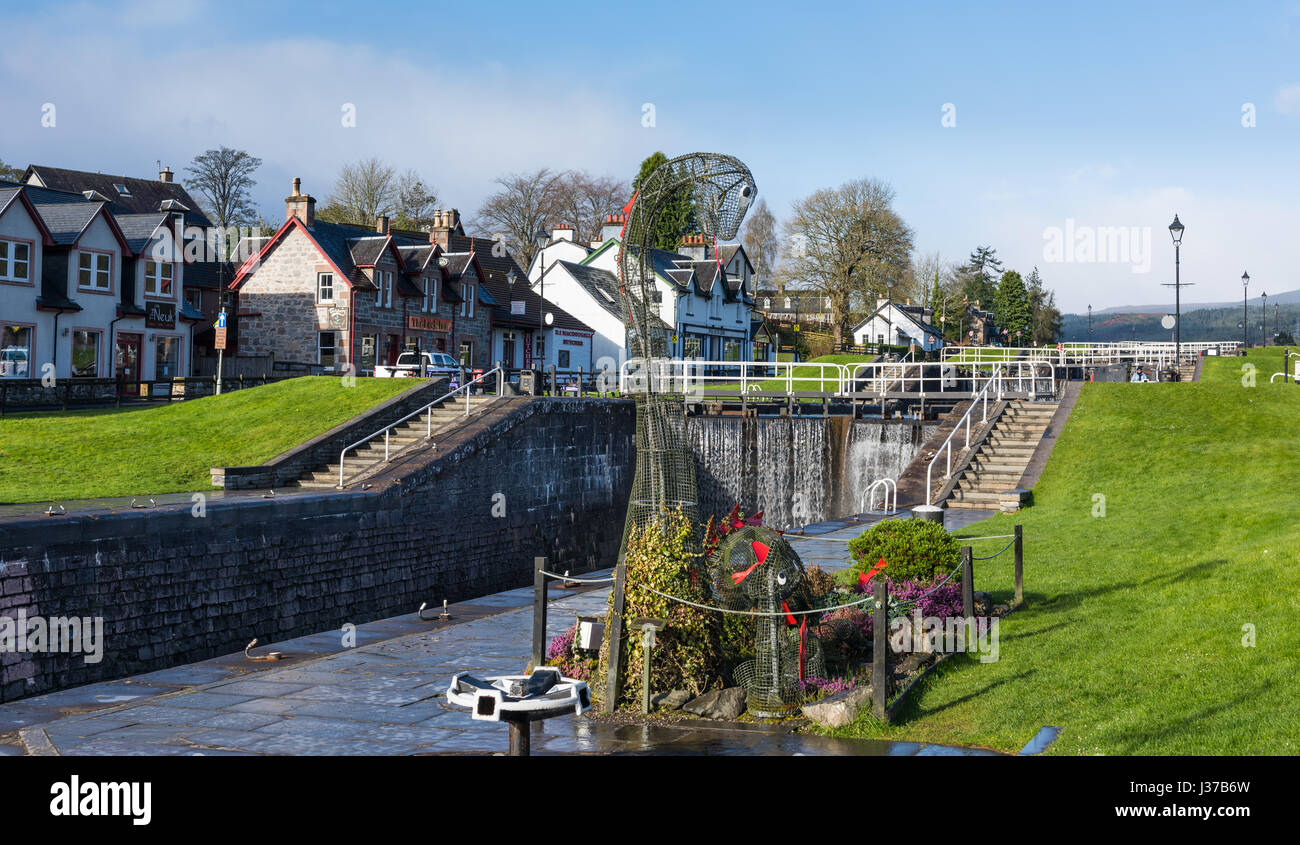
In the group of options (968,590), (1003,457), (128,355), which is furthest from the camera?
(128,355)

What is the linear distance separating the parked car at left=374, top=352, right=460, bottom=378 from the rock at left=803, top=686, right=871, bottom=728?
28746 millimetres

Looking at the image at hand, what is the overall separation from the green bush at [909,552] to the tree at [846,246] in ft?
220

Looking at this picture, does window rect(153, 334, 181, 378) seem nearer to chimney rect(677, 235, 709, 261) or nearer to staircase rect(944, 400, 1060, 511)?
staircase rect(944, 400, 1060, 511)

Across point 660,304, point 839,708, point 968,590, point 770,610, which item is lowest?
point 839,708

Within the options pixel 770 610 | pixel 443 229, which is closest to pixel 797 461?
pixel 770 610

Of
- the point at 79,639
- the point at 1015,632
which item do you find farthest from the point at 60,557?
the point at 1015,632

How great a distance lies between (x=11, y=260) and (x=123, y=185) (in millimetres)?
31862

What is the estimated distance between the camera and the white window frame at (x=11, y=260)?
34.4 m

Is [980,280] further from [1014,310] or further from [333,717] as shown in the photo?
[333,717]

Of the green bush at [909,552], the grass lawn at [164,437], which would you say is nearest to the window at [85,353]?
the grass lawn at [164,437]

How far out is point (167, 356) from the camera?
137 feet

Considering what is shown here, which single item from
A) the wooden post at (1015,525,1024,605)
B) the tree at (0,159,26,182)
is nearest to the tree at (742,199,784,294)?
the tree at (0,159,26,182)

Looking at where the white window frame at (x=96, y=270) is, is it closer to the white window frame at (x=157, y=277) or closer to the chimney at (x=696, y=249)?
the white window frame at (x=157, y=277)

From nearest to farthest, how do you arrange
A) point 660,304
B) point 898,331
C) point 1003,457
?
point 660,304 < point 1003,457 < point 898,331
